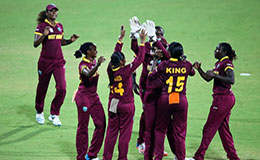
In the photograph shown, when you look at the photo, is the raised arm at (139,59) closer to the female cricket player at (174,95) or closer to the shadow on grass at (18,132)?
the female cricket player at (174,95)

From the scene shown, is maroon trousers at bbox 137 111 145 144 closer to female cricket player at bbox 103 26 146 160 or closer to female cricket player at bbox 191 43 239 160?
female cricket player at bbox 103 26 146 160

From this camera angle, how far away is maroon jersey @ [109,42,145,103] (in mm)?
6852

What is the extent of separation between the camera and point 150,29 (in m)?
7.37

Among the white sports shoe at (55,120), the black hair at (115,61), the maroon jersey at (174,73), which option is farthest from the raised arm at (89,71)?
the white sports shoe at (55,120)

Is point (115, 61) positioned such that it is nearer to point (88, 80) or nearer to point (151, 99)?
point (88, 80)

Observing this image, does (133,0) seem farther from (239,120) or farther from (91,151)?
(91,151)

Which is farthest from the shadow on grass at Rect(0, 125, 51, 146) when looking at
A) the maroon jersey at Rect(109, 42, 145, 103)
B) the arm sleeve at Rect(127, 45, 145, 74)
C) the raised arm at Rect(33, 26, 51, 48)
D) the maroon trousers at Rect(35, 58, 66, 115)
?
the arm sleeve at Rect(127, 45, 145, 74)

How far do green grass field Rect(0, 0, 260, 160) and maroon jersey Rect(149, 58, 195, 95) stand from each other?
5.06 feet

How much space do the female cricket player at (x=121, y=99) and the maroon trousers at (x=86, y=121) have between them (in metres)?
0.33

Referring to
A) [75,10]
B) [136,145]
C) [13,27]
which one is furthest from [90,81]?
[75,10]

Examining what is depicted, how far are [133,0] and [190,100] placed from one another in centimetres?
994

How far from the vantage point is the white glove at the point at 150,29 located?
734cm

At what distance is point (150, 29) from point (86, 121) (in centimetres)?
184

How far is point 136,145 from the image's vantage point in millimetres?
8383
